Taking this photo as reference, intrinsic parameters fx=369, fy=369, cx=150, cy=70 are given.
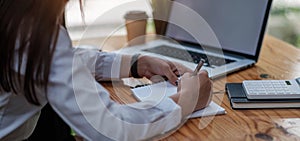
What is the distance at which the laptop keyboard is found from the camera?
1182mm

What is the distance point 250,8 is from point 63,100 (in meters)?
0.77

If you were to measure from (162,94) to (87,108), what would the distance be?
0.28 meters

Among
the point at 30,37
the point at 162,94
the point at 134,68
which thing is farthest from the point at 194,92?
the point at 30,37

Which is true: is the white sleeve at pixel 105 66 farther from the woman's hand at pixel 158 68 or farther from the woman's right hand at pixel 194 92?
the woman's right hand at pixel 194 92

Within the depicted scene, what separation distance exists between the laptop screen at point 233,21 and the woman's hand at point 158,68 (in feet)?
0.99

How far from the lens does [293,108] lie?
0.90 metres

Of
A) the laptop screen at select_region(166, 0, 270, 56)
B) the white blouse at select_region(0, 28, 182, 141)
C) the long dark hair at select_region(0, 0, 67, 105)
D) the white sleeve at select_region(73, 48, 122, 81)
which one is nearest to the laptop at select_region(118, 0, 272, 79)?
the laptop screen at select_region(166, 0, 270, 56)

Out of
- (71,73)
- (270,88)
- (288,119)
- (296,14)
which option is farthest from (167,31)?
(296,14)

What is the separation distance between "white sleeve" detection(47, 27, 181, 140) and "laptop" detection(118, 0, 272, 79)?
41 cm

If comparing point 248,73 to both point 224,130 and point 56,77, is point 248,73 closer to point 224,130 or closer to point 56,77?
point 224,130

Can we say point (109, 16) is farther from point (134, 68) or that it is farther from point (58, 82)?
point (58, 82)

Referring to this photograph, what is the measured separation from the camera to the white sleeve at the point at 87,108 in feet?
2.19

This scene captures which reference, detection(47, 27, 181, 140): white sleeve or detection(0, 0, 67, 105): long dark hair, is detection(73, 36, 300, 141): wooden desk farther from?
detection(0, 0, 67, 105): long dark hair

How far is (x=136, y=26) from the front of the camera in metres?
1.38
